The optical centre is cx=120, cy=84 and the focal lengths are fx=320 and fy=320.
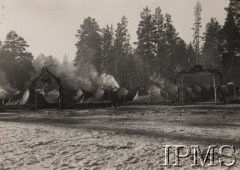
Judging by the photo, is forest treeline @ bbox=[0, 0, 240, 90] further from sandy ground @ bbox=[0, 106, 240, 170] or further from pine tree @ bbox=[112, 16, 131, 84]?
sandy ground @ bbox=[0, 106, 240, 170]

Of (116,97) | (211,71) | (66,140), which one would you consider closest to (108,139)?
(66,140)

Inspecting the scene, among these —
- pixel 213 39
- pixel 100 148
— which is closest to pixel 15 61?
pixel 213 39

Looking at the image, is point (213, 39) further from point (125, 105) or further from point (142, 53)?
point (125, 105)

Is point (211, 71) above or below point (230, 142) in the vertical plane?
above

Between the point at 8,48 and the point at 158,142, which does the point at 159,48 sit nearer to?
the point at 8,48

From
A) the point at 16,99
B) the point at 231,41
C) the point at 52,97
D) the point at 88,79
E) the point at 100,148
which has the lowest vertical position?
the point at 100,148

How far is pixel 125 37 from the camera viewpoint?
74.2m

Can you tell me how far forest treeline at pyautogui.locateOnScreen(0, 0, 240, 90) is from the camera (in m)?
51.1

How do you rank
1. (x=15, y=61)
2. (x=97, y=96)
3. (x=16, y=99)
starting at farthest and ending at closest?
(x=15, y=61), (x=97, y=96), (x=16, y=99)

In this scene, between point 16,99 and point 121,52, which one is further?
point 121,52

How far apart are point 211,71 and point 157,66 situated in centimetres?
3188

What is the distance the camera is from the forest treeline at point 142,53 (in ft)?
168

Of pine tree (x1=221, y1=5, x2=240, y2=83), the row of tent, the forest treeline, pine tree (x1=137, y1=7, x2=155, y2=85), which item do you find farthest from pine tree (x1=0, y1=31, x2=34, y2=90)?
pine tree (x1=221, y1=5, x2=240, y2=83)

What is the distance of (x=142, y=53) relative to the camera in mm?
63594
